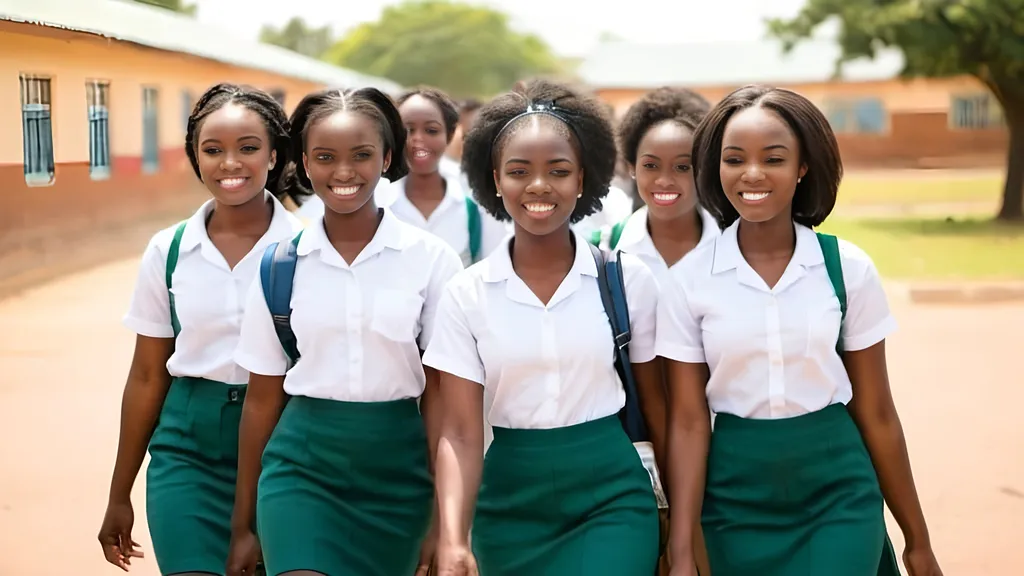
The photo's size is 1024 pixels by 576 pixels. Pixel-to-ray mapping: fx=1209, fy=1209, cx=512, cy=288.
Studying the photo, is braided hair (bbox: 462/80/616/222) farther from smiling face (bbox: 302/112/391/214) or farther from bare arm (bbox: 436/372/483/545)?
bare arm (bbox: 436/372/483/545)

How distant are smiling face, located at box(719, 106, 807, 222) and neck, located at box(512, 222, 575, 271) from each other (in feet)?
1.39

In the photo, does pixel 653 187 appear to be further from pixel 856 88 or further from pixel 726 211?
pixel 856 88

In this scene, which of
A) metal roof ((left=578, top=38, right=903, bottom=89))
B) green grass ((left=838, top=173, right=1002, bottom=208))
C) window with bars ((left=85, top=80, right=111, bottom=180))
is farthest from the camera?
metal roof ((left=578, top=38, right=903, bottom=89))

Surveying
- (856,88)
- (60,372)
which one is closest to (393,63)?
(856,88)

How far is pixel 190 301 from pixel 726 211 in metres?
1.48

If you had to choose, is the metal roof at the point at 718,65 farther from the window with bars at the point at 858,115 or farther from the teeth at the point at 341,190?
the teeth at the point at 341,190

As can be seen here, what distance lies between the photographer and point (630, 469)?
2.89 metres

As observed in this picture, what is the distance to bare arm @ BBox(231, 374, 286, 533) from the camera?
3123mm

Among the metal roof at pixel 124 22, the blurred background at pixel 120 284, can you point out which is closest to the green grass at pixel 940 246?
the blurred background at pixel 120 284

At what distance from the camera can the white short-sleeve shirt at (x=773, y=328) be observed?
9.50 ft

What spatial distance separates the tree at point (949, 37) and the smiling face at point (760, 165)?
48.3 ft

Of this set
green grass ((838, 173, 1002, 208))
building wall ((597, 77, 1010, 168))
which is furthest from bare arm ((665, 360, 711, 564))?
building wall ((597, 77, 1010, 168))

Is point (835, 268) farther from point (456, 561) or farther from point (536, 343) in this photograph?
point (456, 561)

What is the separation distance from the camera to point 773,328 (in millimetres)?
2895
